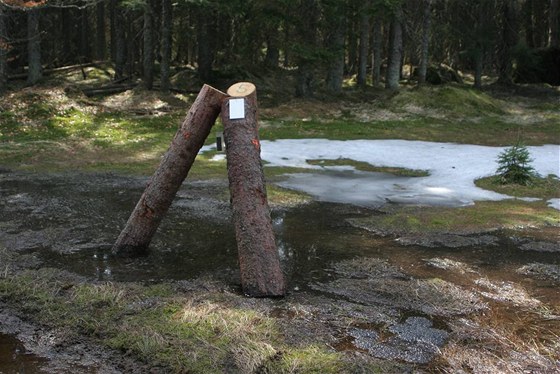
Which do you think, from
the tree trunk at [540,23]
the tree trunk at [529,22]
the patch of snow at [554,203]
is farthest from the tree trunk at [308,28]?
the tree trunk at [540,23]

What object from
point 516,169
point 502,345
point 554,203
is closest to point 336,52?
point 516,169

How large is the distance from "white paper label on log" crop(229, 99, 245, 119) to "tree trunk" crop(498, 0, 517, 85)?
2887cm

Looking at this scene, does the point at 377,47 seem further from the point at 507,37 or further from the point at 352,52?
the point at 507,37

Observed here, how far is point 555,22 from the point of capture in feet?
108

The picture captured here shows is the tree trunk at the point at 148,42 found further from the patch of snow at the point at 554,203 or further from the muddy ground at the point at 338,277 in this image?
the patch of snow at the point at 554,203

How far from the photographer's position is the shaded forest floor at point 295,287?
4.35 m

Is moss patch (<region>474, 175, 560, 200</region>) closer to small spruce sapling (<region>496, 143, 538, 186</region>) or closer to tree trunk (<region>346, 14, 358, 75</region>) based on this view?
small spruce sapling (<region>496, 143, 538, 186</region>)

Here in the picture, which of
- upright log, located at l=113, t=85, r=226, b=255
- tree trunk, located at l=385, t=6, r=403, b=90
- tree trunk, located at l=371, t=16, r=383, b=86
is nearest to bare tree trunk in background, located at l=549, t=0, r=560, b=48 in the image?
tree trunk, located at l=371, t=16, r=383, b=86

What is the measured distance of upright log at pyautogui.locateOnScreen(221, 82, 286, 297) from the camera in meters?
5.54

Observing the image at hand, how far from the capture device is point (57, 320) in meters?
4.86

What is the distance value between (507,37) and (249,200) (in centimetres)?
3044

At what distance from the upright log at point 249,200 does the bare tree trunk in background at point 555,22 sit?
3205 centimetres

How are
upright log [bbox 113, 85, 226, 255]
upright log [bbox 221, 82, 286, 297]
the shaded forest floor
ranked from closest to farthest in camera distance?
the shaded forest floor → upright log [bbox 221, 82, 286, 297] → upright log [bbox 113, 85, 226, 255]

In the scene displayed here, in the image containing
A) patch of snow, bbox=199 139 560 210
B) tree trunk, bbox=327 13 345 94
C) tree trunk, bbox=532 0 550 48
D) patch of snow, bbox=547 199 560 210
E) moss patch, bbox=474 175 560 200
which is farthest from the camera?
tree trunk, bbox=532 0 550 48
